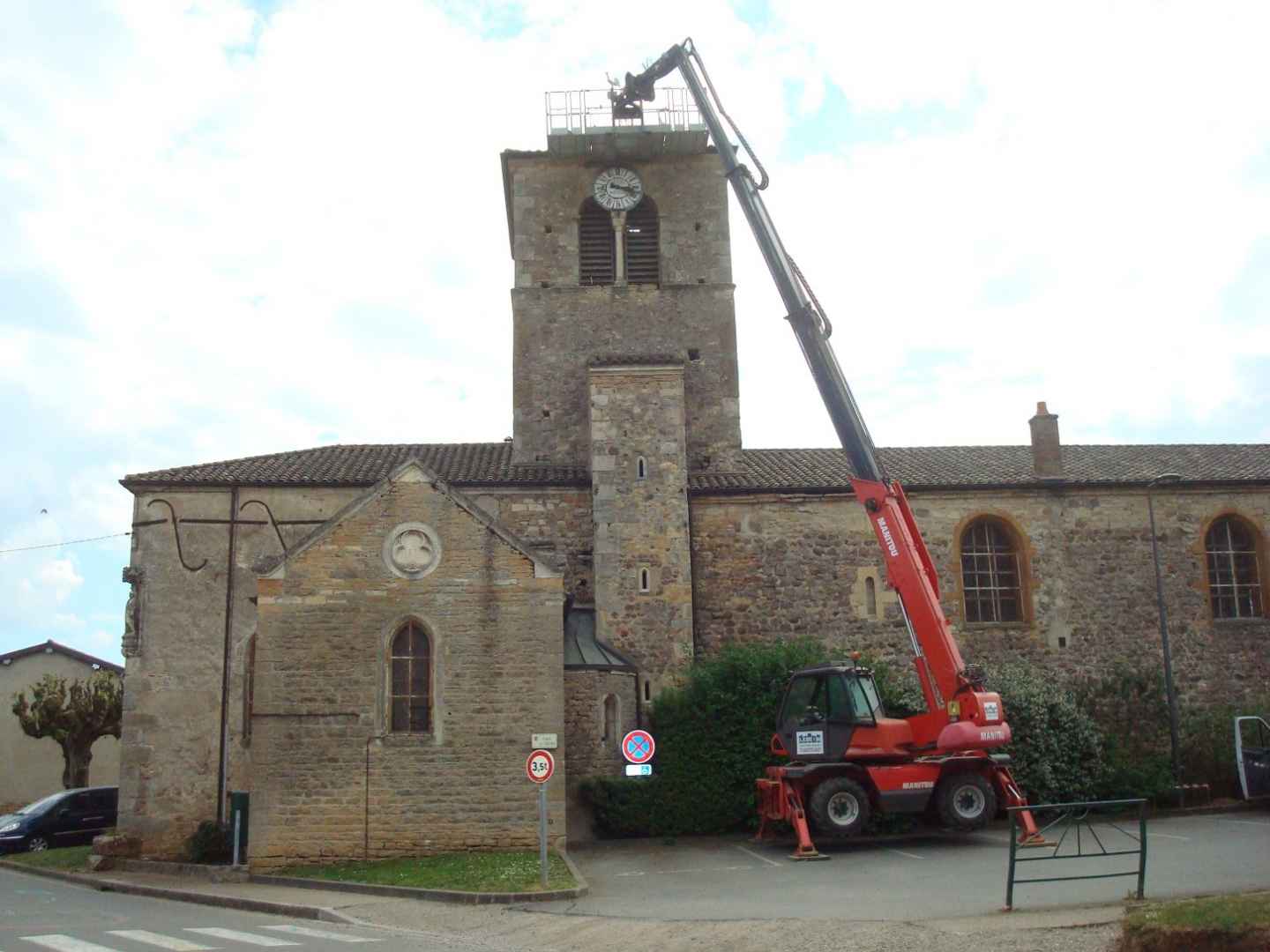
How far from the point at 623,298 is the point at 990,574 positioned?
10.7 metres

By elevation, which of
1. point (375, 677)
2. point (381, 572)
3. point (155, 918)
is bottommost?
point (155, 918)

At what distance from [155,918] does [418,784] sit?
16.4 ft

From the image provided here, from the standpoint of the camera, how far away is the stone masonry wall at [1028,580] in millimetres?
25109

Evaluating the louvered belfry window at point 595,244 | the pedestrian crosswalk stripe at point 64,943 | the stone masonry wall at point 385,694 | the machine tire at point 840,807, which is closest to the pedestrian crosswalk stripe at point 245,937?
the pedestrian crosswalk stripe at point 64,943

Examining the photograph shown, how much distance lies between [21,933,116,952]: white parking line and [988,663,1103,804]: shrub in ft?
53.2

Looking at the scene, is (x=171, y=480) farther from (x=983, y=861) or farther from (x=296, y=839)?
(x=983, y=861)

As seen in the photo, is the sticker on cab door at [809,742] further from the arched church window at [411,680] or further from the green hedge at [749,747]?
the arched church window at [411,680]

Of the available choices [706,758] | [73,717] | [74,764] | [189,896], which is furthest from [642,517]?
[74,764]

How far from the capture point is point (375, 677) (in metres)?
19.1

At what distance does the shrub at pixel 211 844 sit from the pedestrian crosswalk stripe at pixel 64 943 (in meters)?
9.89

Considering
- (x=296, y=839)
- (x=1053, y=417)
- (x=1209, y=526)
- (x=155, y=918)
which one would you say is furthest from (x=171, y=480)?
(x=1209, y=526)

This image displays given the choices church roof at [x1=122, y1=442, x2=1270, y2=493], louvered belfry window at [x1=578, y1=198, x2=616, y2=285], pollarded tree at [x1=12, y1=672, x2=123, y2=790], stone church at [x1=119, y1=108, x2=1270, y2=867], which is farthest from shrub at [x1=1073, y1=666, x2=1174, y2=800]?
pollarded tree at [x1=12, y1=672, x2=123, y2=790]

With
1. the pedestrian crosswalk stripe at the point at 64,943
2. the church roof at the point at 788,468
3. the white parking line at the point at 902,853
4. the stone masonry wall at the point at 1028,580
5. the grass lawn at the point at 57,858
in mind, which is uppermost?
the church roof at the point at 788,468

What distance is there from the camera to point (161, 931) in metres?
13.0
